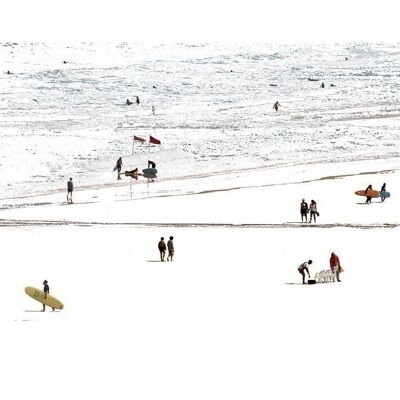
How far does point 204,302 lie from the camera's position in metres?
27.8

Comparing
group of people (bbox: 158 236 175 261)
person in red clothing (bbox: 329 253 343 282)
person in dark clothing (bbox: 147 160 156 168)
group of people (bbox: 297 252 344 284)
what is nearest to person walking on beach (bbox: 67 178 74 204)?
person in dark clothing (bbox: 147 160 156 168)

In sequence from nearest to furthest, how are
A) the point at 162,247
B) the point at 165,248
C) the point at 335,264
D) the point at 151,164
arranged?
1. the point at 335,264
2. the point at 162,247
3. the point at 165,248
4. the point at 151,164

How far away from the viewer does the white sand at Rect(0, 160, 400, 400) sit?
20.8 m

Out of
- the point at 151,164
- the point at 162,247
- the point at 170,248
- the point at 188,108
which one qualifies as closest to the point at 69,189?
the point at 151,164

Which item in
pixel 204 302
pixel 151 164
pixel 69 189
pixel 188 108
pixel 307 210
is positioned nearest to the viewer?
pixel 204 302

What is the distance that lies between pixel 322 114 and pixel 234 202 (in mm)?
31368

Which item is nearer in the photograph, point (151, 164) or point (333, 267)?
point (333, 267)

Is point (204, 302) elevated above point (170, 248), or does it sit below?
below

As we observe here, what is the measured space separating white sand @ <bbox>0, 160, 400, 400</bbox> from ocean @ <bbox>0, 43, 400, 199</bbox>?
12263 millimetres

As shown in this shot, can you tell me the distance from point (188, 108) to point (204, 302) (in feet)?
187

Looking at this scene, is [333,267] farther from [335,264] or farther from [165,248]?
[165,248]

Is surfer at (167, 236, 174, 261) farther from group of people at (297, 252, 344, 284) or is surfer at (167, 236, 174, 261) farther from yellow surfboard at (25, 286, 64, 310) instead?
yellow surfboard at (25, 286, 64, 310)

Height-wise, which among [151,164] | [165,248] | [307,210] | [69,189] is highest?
[151,164]

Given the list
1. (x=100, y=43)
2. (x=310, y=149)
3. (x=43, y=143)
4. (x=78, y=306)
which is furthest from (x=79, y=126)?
(x=100, y=43)
